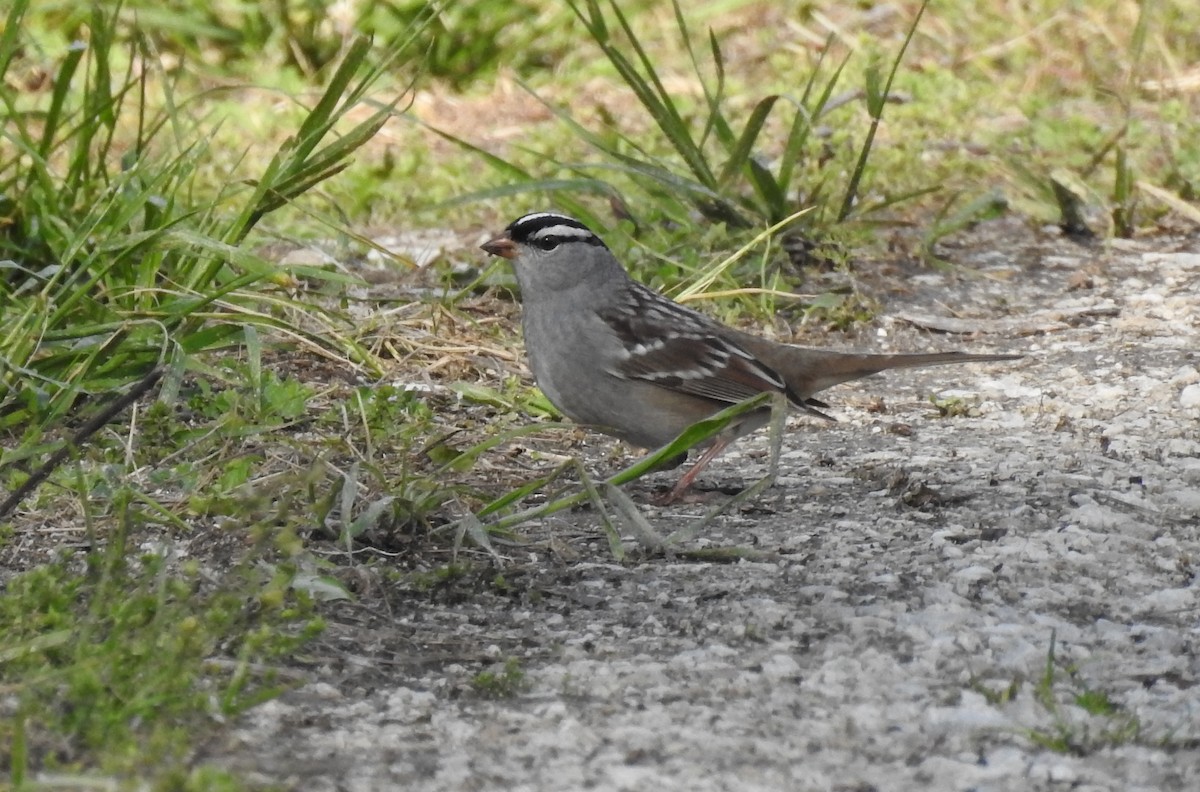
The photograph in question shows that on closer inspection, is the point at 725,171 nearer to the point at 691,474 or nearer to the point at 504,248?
the point at 504,248

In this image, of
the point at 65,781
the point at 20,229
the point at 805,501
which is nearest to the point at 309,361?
the point at 20,229

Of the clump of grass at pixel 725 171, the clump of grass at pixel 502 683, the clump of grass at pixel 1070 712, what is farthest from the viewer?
the clump of grass at pixel 725 171

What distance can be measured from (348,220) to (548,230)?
193 centimetres

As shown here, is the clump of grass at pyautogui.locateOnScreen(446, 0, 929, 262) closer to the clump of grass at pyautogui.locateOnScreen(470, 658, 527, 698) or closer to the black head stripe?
the black head stripe

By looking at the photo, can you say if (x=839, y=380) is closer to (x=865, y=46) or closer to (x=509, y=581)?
(x=509, y=581)

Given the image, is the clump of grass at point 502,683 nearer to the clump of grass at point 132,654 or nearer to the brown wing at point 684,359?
the clump of grass at point 132,654

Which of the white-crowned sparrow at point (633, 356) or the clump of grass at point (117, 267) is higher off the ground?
the clump of grass at point (117, 267)

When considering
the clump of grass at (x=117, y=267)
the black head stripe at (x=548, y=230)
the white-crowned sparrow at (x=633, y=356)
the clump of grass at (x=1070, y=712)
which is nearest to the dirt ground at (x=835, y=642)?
the clump of grass at (x=1070, y=712)

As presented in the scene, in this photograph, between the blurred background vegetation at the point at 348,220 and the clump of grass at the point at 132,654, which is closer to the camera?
the clump of grass at the point at 132,654

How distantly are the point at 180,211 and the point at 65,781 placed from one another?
333 centimetres

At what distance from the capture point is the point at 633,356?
15.6 feet

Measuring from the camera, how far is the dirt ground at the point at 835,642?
111 inches

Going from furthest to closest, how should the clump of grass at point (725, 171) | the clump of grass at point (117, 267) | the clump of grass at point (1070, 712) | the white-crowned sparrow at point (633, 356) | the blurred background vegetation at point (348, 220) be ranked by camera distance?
the clump of grass at point (725, 171)
the white-crowned sparrow at point (633, 356)
the clump of grass at point (117, 267)
the blurred background vegetation at point (348, 220)
the clump of grass at point (1070, 712)

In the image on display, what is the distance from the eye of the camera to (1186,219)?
7047 mm
